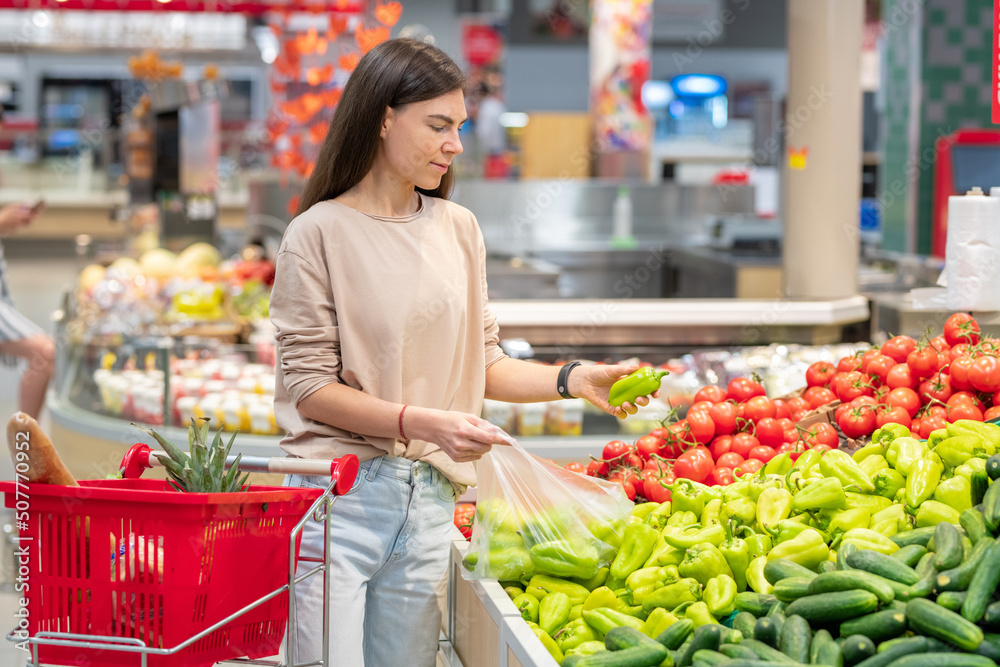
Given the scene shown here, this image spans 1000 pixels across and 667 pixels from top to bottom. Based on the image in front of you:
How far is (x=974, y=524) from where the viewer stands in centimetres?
187

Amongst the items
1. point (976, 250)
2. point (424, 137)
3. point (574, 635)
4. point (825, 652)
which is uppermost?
point (424, 137)

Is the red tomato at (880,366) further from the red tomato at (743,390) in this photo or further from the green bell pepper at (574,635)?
the green bell pepper at (574,635)

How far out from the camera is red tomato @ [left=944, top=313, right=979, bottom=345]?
2.85 m

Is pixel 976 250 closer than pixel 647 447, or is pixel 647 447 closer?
pixel 647 447

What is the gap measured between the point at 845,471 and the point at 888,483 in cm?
9

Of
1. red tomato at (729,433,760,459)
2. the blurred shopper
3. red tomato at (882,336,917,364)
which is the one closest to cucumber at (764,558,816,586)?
red tomato at (729,433,760,459)

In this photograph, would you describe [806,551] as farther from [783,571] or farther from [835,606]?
[835,606]

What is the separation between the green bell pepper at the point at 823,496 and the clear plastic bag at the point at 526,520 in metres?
0.37

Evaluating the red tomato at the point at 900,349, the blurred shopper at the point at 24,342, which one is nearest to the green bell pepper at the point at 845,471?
the red tomato at the point at 900,349

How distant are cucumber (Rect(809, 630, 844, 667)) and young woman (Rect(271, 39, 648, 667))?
647 mm

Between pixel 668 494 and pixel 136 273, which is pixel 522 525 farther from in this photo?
pixel 136 273

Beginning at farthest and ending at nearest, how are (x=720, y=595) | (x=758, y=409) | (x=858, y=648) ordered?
(x=758, y=409) < (x=720, y=595) < (x=858, y=648)

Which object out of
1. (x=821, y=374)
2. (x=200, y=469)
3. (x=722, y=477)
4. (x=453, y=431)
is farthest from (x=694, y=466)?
(x=200, y=469)

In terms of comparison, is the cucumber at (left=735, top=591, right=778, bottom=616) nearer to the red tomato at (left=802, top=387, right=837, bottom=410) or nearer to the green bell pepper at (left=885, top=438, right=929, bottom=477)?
the green bell pepper at (left=885, top=438, right=929, bottom=477)
